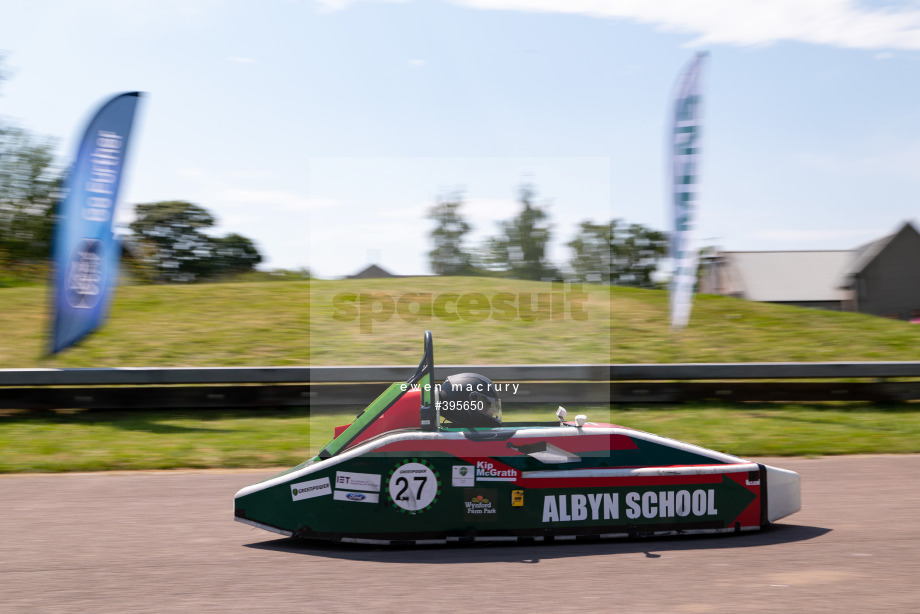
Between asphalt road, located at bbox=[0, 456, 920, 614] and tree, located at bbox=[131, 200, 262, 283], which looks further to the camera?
tree, located at bbox=[131, 200, 262, 283]

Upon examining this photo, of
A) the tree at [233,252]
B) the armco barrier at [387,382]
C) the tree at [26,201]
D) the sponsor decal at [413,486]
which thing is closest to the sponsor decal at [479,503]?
the sponsor decal at [413,486]

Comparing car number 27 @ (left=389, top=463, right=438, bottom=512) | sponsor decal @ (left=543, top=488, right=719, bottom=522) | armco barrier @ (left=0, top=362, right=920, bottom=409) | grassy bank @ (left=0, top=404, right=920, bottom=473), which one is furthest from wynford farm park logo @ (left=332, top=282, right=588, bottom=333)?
sponsor decal @ (left=543, top=488, right=719, bottom=522)

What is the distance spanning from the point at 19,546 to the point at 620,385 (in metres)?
7.59

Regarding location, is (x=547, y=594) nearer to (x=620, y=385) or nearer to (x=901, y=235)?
(x=620, y=385)

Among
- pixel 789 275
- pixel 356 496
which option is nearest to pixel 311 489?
pixel 356 496

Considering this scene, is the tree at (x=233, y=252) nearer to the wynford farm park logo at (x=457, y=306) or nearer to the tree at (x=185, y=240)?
the tree at (x=185, y=240)

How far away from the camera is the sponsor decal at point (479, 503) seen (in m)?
4.52

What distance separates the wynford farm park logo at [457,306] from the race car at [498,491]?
839cm

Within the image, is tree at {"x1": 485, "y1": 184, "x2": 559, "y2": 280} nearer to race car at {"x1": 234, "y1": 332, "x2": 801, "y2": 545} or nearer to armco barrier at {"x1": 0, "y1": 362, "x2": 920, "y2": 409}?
armco barrier at {"x1": 0, "y1": 362, "x2": 920, "y2": 409}

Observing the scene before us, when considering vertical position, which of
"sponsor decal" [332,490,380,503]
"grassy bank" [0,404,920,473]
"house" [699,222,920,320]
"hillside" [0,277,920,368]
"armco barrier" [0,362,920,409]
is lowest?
"grassy bank" [0,404,920,473]

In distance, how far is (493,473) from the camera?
14.9ft

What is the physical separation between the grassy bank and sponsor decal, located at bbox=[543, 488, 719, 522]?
2438 millimetres

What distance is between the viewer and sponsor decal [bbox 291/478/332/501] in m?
4.49

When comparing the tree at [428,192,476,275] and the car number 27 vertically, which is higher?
the tree at [428,192,476,275]
